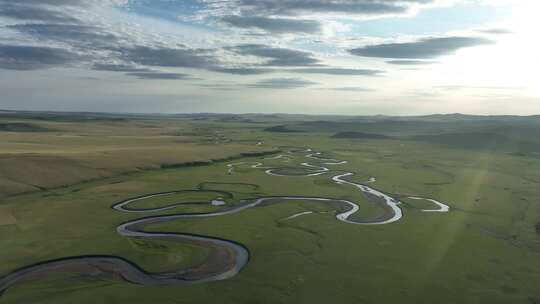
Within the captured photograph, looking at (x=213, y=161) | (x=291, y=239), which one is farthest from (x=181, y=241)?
(x=213, y=161)

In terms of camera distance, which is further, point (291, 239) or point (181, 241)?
point (291, 239)

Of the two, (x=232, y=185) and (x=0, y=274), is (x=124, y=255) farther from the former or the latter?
(x=232, y=185)

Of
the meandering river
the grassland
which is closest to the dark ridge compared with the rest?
the grassland

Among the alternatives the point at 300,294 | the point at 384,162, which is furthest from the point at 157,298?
the point at 384,162

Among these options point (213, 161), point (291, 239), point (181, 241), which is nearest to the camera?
point (181, 241)

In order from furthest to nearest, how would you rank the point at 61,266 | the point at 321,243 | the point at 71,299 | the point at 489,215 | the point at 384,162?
the point at 384,162 → the point at 489,215 → the point at 321,243 → the point at 61,266 → the point at 71,299

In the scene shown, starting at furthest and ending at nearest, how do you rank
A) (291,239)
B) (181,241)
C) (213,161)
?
(213,161) < (291,239) < (181,241)

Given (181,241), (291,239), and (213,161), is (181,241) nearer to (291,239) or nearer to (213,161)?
(291,239)

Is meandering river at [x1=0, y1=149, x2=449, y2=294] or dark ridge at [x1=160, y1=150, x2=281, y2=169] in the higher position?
dark ridge at [x1=160, y1=150, x2=281, y2=169]

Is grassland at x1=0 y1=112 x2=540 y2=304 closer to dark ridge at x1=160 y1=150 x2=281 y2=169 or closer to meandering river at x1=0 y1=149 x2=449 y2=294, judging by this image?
meandering river at x1=0 y1=149 x2=449 y2=294

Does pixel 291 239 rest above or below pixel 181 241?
above

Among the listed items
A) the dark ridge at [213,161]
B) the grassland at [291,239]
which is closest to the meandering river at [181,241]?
the grassland at [291,239]
